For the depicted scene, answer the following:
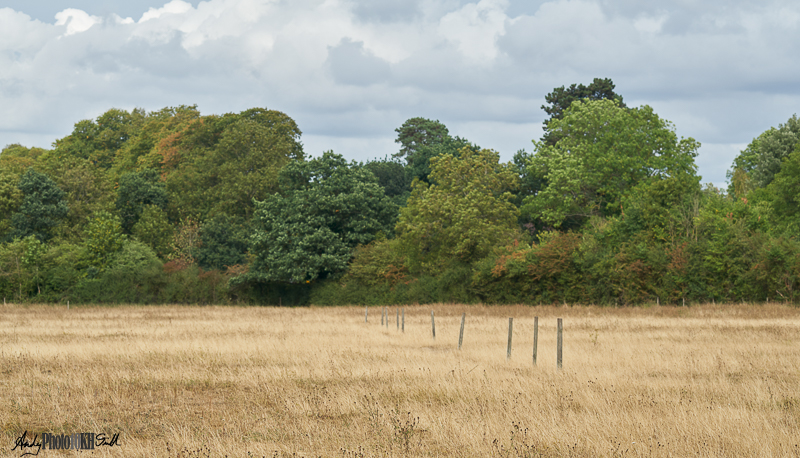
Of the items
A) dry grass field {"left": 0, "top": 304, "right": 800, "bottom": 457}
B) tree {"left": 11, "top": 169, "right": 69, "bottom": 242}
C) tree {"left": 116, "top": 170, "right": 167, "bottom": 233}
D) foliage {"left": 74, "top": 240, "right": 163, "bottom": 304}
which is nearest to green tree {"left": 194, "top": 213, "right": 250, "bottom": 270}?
foliage {"left": 74, "top": 240, "right": 163, "bottom": 304}

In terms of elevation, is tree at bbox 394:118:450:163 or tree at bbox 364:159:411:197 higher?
tree at bbox 394:118:450:163

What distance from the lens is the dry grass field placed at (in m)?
9.84

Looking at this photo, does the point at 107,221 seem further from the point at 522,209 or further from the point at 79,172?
the point at 522,209

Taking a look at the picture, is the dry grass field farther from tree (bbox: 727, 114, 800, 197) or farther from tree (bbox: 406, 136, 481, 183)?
tree (bbox: 406, 136, 481, 183)

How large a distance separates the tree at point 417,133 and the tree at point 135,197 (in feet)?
109

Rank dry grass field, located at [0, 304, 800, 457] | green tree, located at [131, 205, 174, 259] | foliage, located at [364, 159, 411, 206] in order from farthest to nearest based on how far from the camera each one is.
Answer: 1. foliage, located at [364, 159, 411, 206]
2. green tree, located at [131, 205, 174, 259]
3. dry grass field, located at [0, 304, 800, 457]

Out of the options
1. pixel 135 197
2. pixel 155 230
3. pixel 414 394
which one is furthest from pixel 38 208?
pixel 414 394

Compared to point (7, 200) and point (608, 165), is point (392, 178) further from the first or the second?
point (7, 200)

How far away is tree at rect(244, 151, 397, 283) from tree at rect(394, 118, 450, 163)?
110 ft

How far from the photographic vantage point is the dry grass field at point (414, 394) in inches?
387

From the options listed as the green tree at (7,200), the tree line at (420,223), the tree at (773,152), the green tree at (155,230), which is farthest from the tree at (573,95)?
the green tree at (7,200)

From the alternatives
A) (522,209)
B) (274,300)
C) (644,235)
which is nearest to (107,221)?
(274,300)

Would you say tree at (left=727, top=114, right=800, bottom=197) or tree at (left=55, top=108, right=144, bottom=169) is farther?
tree at (left=55, top=108, right=144, bottom=169)

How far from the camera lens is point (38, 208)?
63.5 meters
